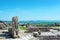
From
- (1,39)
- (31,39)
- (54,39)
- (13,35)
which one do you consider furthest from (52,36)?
(1,39)

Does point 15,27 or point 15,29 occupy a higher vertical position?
point 15,27

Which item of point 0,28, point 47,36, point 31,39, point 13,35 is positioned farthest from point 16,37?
point 0,28

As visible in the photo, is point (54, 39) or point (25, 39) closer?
point (25, 39)

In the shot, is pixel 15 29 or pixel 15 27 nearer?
pixel 15 29

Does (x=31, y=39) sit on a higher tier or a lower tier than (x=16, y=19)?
lower

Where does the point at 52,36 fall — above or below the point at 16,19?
below

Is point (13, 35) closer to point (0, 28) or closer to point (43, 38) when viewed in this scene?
point (43, 38)

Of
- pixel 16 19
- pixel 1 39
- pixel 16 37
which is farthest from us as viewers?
pixel 16 19

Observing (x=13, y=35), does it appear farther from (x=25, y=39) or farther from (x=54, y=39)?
(x=54, y=39)

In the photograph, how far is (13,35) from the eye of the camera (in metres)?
23.7

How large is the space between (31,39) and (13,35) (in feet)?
8.81

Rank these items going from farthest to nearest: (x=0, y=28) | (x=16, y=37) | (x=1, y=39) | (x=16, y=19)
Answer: (x=0, y=28), (x=16, y=19), (x=16, y=37), (x=1, y=39)

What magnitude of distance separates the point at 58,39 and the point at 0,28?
14355 mm

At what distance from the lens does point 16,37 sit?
2342 centimetres
